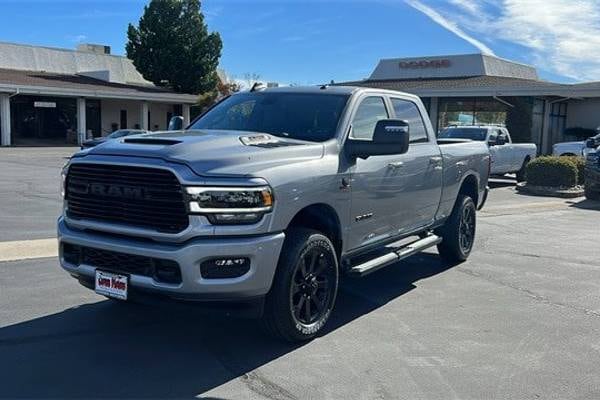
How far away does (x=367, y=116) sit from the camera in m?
5.98

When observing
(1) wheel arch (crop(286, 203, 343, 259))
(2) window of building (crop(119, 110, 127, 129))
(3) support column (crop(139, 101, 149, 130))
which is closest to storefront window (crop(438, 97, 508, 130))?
(3) support column (crop(139, 101, 149, 130))

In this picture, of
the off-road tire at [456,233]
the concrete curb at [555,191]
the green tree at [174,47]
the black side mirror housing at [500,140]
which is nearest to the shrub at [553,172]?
the concrete curb at [555,191]

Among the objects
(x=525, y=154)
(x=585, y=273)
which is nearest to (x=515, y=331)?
(x=585, y=273)

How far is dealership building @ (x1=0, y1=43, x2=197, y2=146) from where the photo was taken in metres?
39.9

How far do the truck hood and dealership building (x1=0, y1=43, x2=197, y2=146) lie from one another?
35.4 metres

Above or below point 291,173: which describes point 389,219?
below

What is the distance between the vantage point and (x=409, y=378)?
4.32 meters

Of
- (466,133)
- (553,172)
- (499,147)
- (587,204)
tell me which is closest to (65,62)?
(466,133)

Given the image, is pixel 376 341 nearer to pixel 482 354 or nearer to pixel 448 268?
pixel 482 354

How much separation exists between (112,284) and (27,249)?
410 centimetres

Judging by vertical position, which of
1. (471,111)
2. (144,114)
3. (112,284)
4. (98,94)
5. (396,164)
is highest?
(98,94)

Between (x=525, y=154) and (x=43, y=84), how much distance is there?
30.7 metres

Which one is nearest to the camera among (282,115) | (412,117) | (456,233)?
(282,115)

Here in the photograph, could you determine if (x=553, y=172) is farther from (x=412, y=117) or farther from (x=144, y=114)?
(x=144, y=114)
